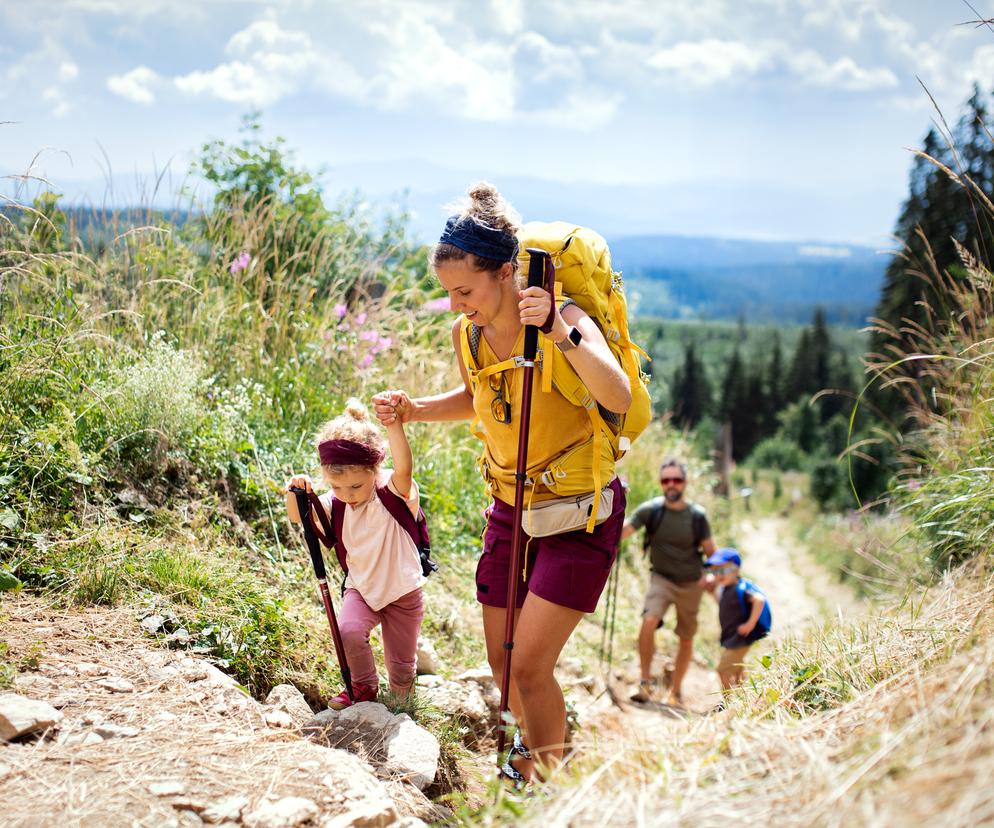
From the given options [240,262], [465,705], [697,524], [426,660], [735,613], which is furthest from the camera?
[697,524]

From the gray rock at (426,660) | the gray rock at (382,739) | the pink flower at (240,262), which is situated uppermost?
the pink flower at (240,262)

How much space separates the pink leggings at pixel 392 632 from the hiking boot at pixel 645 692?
129 inches

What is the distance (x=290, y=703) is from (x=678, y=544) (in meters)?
4.27

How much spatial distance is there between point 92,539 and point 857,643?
3.39 meters

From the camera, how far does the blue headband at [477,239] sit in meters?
2.88

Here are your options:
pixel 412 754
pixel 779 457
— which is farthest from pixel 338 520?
pixel 779 457

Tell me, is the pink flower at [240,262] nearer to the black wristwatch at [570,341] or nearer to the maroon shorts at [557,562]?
the maroon shorts at [557,562]

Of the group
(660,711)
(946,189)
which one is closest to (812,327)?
(946,189)

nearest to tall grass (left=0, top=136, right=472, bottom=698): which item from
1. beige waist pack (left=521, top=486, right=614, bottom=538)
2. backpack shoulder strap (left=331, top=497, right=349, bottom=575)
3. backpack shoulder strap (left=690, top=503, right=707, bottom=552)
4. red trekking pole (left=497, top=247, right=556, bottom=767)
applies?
backpack shoulder strap (left=331, top=497, right=349, bottom=575)

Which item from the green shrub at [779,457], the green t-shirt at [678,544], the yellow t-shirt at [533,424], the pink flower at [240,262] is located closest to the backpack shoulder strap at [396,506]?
the yellow t-shirt at [533,424]

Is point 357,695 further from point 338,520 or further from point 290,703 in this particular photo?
point 338,520

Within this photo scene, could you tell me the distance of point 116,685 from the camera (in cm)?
313

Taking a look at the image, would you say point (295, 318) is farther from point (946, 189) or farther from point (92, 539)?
point (946, 189)

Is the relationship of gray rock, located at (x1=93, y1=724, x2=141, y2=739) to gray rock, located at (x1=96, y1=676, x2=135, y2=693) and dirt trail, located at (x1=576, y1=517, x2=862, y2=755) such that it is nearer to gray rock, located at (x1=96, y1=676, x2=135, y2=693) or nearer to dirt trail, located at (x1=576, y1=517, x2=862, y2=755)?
gray rock, located at (x1=96, y1=676, x2=135, y2=693)
